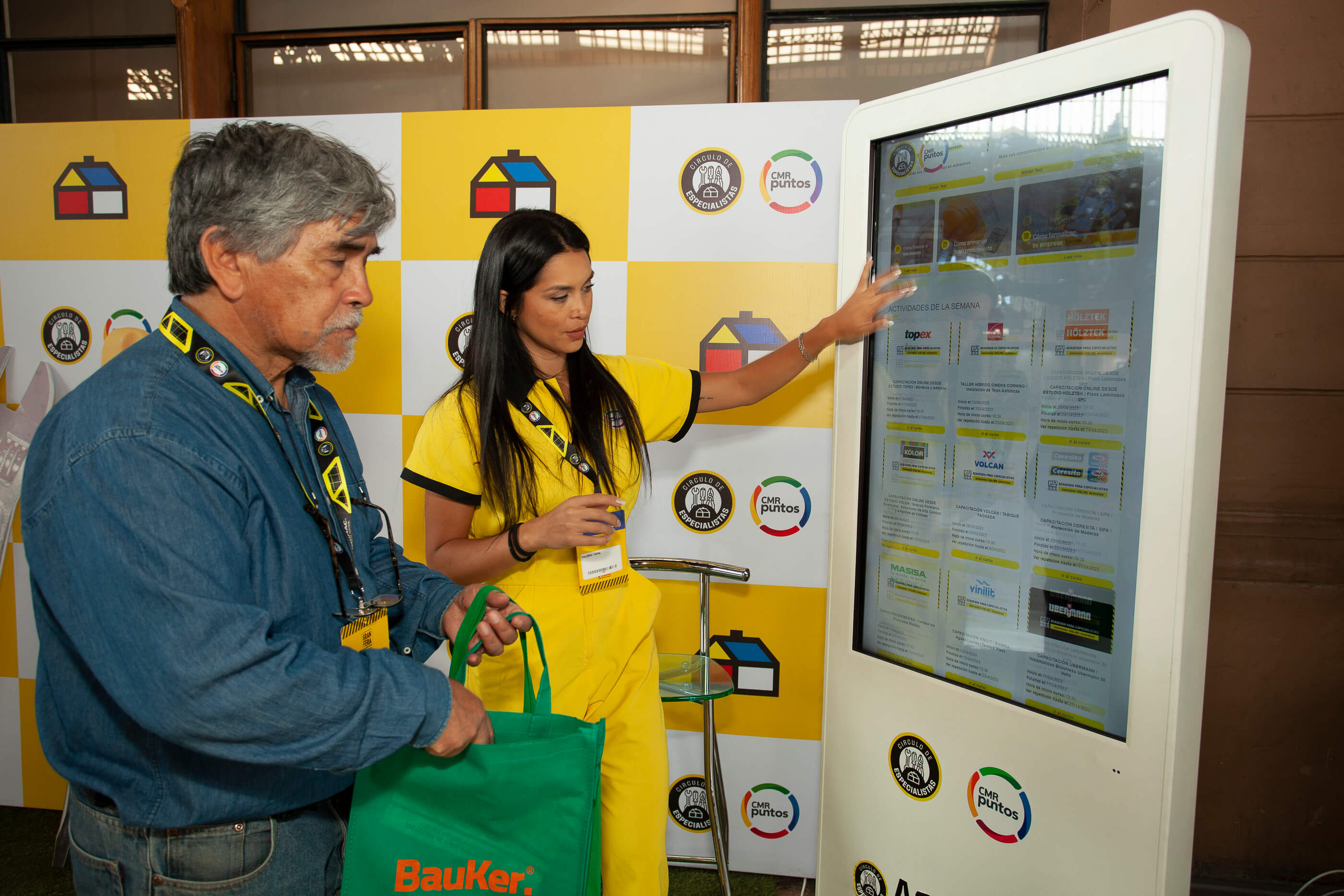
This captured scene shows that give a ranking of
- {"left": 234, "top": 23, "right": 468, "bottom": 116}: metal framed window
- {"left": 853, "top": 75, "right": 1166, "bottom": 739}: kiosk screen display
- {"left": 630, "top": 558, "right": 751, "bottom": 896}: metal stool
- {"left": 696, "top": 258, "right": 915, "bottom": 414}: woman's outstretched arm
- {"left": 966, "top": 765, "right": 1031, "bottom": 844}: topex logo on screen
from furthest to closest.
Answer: {"left": 234, "top": 23, "right": 468, "bottom": 116}: metal framed window
{"left": 630, "top": 558, "right": 751, "bottom": 896}: metal stool
{"left": 696, "top": 258, "right": 915, "bottom": 414}: woman's outstretched arm
{"left": 966, "top": 765, "right": 1031, "bottom": 844}: topex logo on screen
{"left": 853, "top": 75, "right": 1166, "bottom": 739}: kiosk screen display

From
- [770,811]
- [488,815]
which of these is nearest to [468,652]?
[488,815]

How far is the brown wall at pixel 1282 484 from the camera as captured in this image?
6.95ft

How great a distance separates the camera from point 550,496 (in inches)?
63.8

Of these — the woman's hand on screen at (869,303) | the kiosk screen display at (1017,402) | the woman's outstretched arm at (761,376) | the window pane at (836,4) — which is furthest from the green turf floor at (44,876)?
the window pane at (836,4)

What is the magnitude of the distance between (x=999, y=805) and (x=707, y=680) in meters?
0.71

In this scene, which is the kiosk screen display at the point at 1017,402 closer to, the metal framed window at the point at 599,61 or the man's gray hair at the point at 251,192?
the man's gray hair at the point at 251,192

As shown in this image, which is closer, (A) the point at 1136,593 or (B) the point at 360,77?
(A) the point at 1136,593

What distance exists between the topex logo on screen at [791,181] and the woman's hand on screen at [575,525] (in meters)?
1.10

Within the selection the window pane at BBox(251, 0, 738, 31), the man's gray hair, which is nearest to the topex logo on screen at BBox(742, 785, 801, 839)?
the man's gray hair

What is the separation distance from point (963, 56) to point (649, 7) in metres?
1.21

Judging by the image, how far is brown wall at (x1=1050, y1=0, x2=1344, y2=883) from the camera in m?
2.12

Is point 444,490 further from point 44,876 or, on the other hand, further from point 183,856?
point 44,876

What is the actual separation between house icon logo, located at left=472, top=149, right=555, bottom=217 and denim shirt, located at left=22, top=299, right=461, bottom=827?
4.60ft

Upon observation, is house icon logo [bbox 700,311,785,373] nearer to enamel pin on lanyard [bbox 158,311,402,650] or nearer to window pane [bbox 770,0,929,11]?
enamel pin on lanyard [bbox 158,311,402,650]
